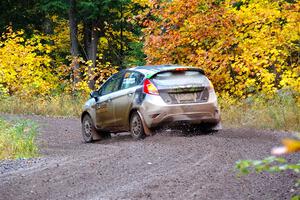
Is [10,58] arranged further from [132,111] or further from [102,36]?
[132,111]

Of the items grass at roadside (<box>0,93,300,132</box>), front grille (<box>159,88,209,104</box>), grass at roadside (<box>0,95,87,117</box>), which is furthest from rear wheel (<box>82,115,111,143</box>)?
grass at roadside (<box>0,95,87,117</box>)

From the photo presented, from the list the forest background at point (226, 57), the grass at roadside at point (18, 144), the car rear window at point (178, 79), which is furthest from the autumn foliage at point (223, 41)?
the grass at roadside at point (18, 144)

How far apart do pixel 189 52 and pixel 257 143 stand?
9174 mm

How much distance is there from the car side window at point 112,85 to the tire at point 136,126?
1233 millimetres

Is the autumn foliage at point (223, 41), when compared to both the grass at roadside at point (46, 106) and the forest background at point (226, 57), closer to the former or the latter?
the forest background at point (226, 57)

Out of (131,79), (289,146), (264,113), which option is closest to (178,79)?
(131,79)

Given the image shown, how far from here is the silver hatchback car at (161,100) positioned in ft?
38.0

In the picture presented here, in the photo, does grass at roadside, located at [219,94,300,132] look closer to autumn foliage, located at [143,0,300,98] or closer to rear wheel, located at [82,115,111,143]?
autumn foliage, located at [143,0,300,98]

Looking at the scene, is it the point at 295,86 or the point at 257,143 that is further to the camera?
the point at 295,86

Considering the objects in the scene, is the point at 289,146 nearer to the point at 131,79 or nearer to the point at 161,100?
the point at 161,100

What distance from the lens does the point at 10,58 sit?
27.6 metres

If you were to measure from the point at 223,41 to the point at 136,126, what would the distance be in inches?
281

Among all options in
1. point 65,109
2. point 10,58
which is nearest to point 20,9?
point 10,58

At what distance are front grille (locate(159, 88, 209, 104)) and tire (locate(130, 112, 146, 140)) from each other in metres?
0.73
